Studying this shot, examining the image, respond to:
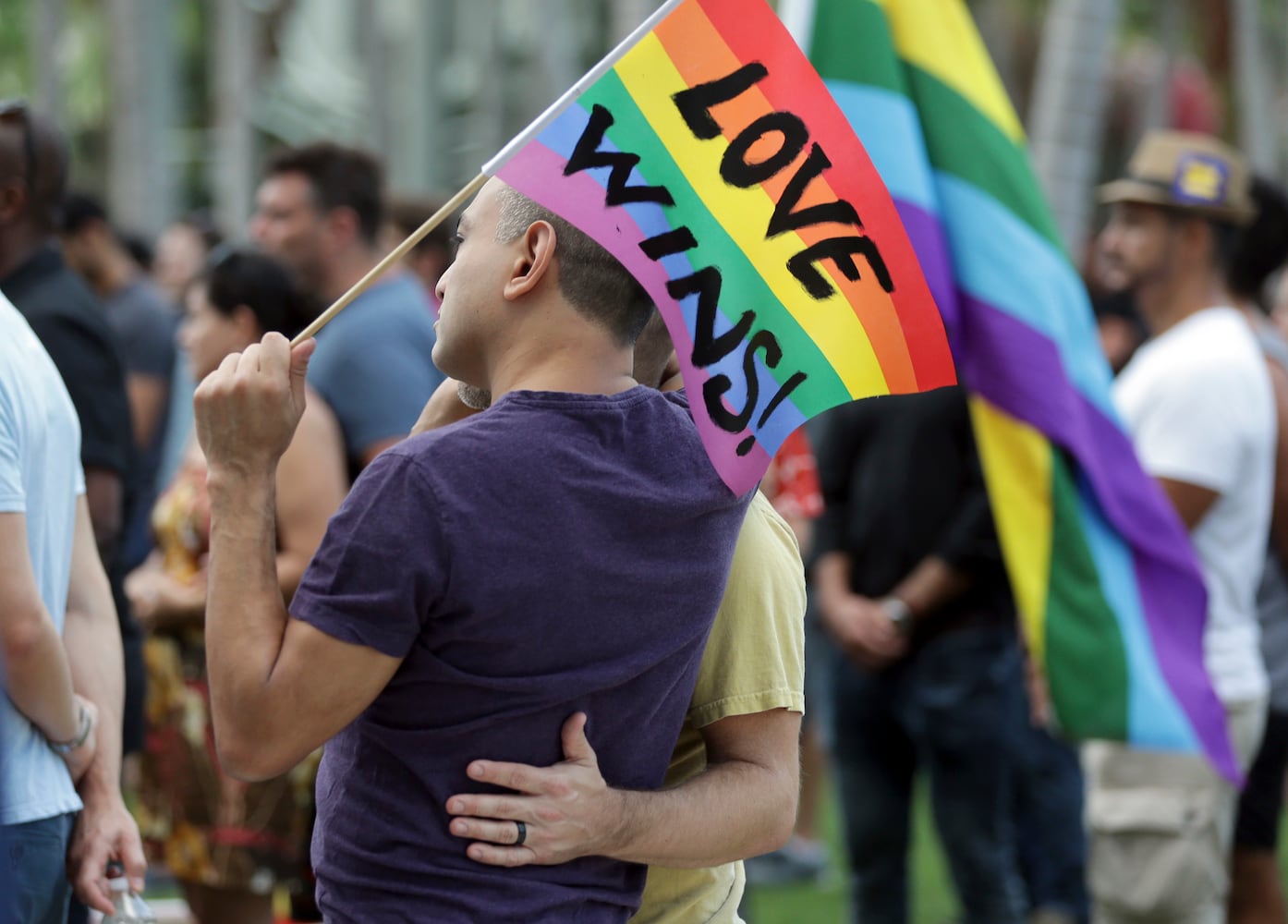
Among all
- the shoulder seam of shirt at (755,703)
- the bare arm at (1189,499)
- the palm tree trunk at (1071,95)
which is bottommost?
the shoulder seam of shirt at (755,703)

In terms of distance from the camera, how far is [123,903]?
2793 millimetres

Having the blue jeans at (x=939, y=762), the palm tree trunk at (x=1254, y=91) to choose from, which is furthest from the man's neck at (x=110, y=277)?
the palm tree trunk at (x=1254, y=91)

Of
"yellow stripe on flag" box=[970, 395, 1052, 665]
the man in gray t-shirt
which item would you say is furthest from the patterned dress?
"yellow stripe on flag" box=[970, 395, 1052, 665]

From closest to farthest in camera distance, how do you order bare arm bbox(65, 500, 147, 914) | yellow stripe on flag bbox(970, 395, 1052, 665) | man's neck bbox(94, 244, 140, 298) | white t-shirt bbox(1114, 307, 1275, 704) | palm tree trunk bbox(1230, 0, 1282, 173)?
bare arm bbox(65, 500, 147, 914) → white t-shirt bbox(1114, 307, 1275, 704) → yellow stripe on flag bbox(970, 395, 1052, 665) → man's neck bbox(94, 244, 140, 298) → palm tree trunk bbox(1230, 0, 1282, 173)

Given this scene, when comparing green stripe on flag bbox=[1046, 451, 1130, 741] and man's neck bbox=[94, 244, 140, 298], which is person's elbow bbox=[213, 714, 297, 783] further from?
man's neck bbox=[94, 244, 140, 298]

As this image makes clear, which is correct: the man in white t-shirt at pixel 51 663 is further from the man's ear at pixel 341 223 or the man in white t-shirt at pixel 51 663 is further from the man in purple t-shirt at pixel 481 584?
the man's ear at pixel 341 223

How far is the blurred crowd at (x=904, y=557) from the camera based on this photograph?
168 inches

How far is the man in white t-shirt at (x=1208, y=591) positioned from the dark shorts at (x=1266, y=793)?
0.08 m

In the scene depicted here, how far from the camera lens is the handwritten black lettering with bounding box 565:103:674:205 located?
213cm

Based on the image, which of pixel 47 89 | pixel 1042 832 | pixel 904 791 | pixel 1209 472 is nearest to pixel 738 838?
pixel 1209 472

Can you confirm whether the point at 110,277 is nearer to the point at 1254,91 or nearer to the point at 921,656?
the point at 921,656

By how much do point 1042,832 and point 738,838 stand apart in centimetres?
379

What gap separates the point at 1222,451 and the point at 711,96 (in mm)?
2726

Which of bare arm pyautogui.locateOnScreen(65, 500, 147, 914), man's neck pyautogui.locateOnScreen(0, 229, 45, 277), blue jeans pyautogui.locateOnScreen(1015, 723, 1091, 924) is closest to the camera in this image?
bare arm pyautogui.locateOnScreen(65, 500, 147, 914)
